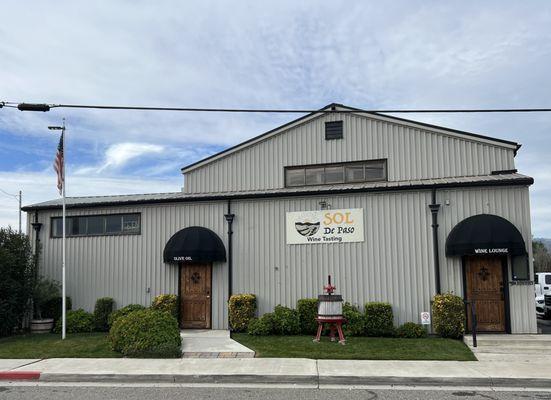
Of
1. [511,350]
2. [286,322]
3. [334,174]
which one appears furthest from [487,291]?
[334,174]

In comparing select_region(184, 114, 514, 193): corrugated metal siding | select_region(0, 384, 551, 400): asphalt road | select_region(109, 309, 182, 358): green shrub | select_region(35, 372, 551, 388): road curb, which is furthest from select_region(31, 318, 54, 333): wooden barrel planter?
select_region(0, 384, 551, 400): asphalt road

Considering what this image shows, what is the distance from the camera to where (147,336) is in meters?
12.4

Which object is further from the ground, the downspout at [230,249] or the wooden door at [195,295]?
the downspout at [230,249]

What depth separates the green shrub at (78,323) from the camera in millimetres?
16547

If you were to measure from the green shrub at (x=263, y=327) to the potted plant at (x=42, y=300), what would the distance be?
698 centimetres

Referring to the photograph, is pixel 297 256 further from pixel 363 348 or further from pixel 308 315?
pixel 363 348

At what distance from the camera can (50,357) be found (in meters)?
12.5

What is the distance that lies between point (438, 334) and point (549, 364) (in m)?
3.47

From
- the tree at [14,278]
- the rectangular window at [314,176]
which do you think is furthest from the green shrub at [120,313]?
the rectangular window at [314,176]

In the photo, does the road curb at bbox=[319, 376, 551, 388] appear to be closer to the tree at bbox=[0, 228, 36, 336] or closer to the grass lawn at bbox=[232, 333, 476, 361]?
the grass lawn at bbox=[232, 333, 476, 361]

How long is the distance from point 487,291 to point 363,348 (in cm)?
426

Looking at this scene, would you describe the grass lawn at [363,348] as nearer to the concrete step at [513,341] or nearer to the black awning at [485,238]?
the concrete step at [513,341]

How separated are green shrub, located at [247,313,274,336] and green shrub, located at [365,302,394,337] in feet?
8.86

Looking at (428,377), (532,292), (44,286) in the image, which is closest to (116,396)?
(428,377)
